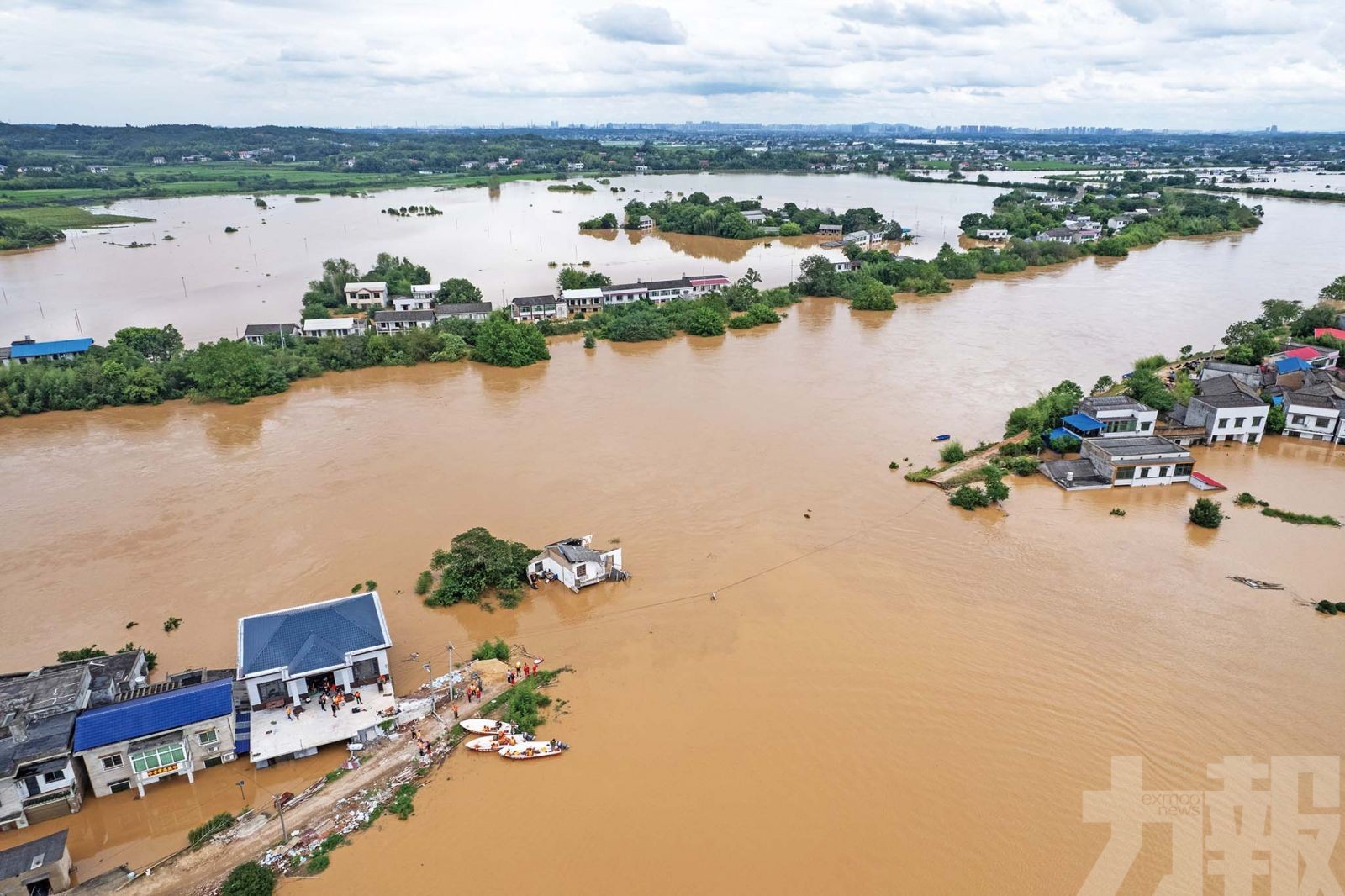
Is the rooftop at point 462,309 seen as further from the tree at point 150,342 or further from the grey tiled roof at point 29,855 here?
the grey tiled roof at point 29,855

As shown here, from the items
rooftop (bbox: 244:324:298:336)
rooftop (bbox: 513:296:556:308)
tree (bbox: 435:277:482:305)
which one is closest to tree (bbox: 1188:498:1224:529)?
rooftop (bbox: 513:296:556:308)

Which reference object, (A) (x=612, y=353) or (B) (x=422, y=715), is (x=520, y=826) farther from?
(A) (x=612, y=353)

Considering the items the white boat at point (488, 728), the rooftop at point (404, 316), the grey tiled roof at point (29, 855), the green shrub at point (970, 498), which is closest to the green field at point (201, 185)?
the rooftop at point (404, 316)

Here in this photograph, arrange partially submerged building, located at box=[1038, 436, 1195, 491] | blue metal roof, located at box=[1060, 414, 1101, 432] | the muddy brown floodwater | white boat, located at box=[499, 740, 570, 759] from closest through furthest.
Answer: the muddy brown floodwater
white boat, located at box=[499, 740, 570, 759]
partially submerged building, located at box=[1038, 436, 1195, 491]
blue metal roof, located at box=[1060, 414, 1101, 432]

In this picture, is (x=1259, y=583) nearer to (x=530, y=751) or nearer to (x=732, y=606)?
(x=732, y=606)

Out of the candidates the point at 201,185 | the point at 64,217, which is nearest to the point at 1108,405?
the point at 64,217

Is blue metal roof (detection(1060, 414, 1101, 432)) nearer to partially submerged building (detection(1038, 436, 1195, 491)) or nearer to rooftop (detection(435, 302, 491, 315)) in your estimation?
partially submerged building (detection(1038, 436, 1195, 491))
